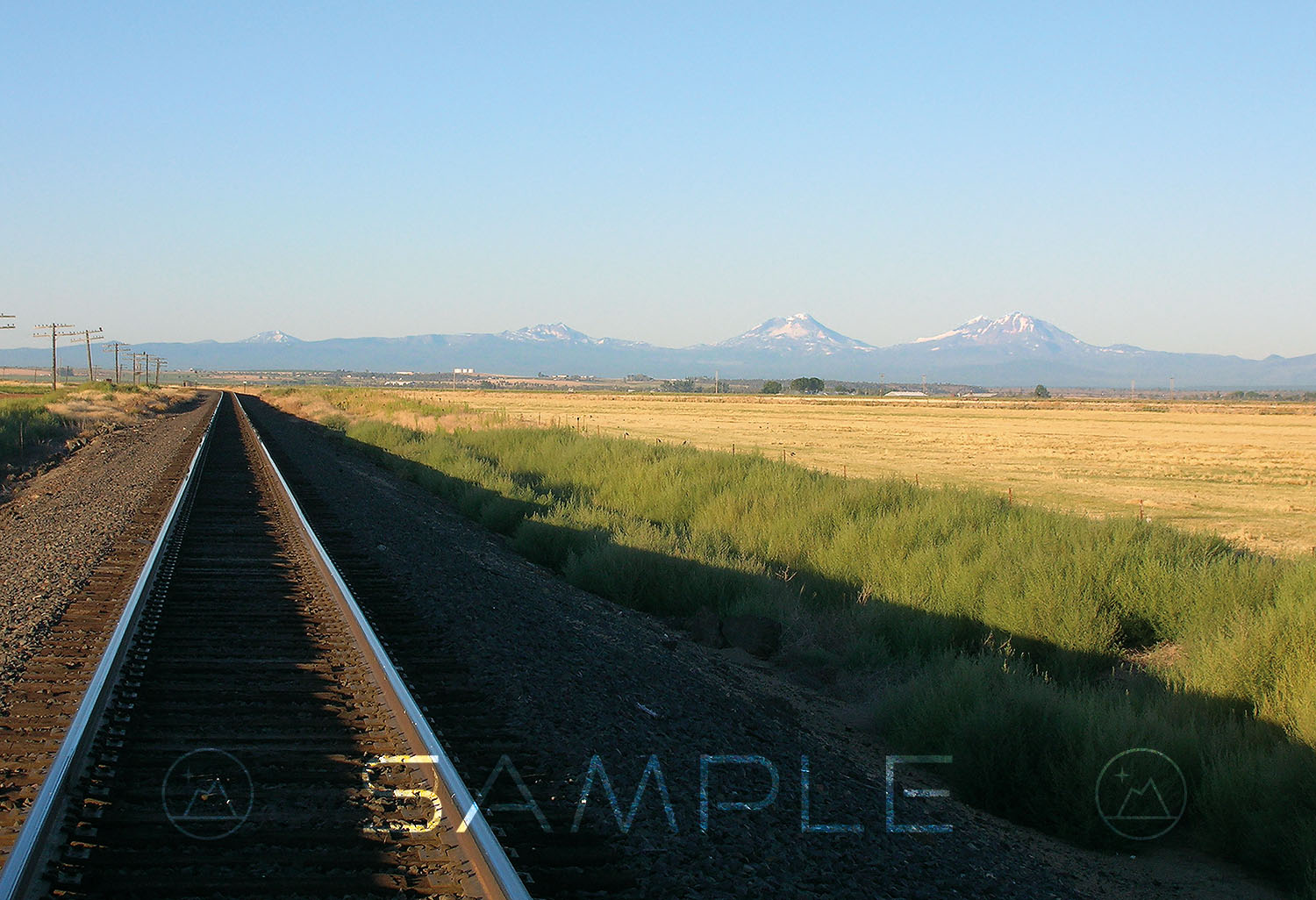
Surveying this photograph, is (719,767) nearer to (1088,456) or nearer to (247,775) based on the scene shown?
(247,775)

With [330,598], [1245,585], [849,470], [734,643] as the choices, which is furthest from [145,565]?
[849,470]

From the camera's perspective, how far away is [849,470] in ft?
114

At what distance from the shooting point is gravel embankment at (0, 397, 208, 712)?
8906 mm

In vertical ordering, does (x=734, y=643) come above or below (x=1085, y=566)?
below

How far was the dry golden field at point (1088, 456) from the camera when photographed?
26.8 m

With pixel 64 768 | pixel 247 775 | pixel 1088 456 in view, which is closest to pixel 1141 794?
pixel 247 775

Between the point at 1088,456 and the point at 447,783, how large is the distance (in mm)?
45926

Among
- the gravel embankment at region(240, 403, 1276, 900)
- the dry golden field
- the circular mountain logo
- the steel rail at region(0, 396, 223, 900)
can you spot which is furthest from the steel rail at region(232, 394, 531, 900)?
the dry golden field

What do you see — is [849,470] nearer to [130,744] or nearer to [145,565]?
[145,565]

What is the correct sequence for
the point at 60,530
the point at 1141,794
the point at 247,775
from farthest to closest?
the point at 60,530 < the point at 1141,794 < the point at 247,775

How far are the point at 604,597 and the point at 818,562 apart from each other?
3.29m

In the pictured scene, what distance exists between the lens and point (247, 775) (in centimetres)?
540

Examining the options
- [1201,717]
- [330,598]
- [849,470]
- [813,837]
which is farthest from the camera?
[849,470]

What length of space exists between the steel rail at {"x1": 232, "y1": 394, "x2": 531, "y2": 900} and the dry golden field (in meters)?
12.5
